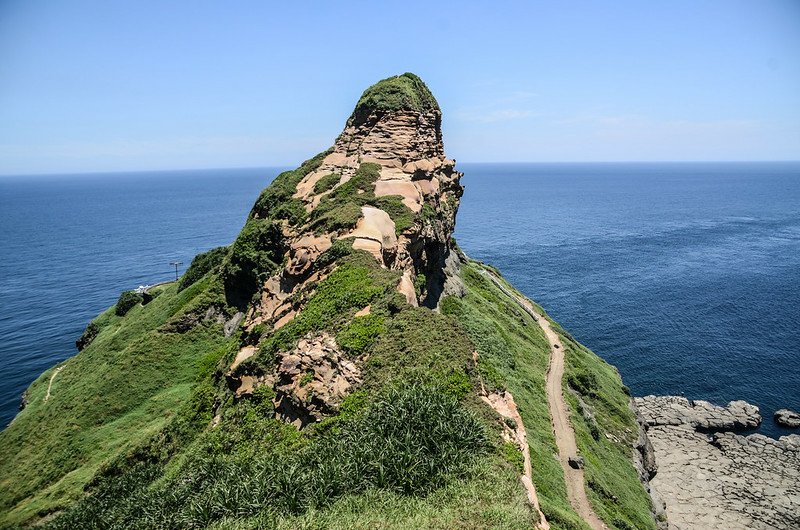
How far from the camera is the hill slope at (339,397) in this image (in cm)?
2059

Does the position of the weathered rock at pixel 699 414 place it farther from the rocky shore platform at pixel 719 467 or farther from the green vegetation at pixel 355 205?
the green vegetation at pixel 355 205

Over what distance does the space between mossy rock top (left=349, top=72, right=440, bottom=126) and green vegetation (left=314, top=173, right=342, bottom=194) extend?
1076cm

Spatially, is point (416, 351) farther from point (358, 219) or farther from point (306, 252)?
point (358, 219)

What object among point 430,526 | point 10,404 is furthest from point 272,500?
point 10,404

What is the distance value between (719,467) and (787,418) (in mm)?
16535

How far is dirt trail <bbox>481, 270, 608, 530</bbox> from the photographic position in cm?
3516

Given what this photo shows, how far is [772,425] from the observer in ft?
224

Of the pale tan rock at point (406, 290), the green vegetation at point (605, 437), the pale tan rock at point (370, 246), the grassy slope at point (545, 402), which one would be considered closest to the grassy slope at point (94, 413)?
the pale tan rock at point (370, 246)

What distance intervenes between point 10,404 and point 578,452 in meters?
73.0

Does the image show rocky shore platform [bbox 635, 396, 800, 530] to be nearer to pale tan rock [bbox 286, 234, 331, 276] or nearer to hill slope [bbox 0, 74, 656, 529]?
hill slope [bbox 0, 74, 656, 529]

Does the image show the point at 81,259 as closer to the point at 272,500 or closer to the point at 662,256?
the point at 272,500

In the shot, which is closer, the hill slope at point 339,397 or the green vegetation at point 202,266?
the hill slope at point 339,397

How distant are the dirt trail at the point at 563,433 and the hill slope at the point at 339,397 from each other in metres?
0.31

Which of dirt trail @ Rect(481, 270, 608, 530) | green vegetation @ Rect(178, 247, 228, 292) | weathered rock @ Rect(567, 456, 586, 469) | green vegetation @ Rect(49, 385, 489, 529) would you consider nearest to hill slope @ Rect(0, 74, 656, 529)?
green vegetation @ Rect(49, 385, 489, 529)
